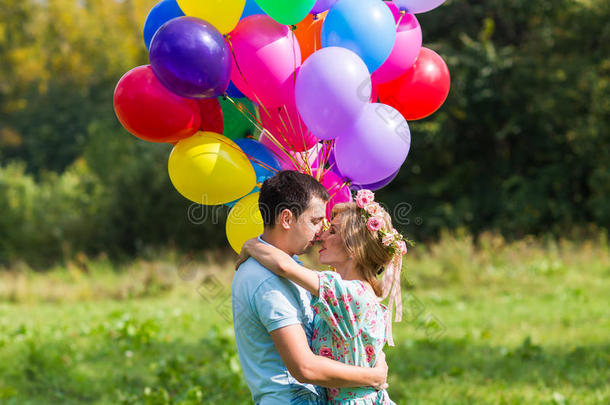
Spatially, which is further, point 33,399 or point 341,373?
point 33,399

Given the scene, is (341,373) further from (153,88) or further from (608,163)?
(608,163)

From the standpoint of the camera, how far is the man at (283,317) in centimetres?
200

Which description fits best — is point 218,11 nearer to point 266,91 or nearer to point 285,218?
point 266,91

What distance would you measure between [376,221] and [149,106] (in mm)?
1142

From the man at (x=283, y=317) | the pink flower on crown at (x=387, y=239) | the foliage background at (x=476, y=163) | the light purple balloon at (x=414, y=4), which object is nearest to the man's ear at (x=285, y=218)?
the man at (x=283, y=317)

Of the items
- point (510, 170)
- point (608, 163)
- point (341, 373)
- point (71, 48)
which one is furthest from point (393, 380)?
point (71, 48)

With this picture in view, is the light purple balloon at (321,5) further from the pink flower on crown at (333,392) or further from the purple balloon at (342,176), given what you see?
the pink flower on crown at (333,392)

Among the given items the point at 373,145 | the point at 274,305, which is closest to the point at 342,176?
the point at 373,145

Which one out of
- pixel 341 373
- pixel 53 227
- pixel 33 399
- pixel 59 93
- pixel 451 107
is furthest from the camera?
pixel 59 93

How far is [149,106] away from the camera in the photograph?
265cm

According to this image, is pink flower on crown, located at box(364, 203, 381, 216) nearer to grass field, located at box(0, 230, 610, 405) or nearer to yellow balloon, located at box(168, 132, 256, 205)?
yellow balloon, located at box(168, 132, 256, 205)

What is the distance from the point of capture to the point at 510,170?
15.6 m

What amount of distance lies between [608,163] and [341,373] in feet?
42.9

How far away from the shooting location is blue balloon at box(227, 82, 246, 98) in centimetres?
304
